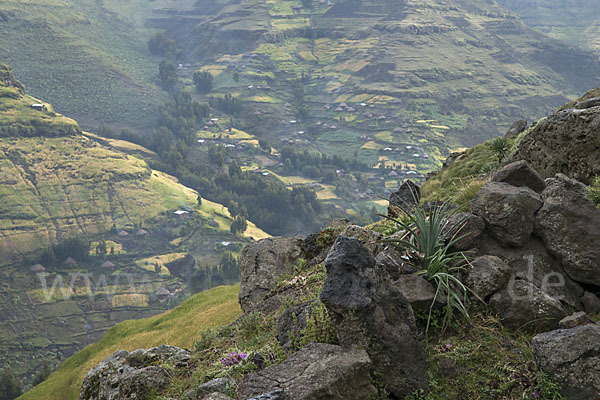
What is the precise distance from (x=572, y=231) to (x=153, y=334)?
19871mm

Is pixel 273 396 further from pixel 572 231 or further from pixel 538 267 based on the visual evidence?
pixel 572 231

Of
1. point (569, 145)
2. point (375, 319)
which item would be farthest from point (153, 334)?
point (569, 145)

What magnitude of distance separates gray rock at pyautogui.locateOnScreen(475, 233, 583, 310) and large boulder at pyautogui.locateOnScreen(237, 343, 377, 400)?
10.9 feet

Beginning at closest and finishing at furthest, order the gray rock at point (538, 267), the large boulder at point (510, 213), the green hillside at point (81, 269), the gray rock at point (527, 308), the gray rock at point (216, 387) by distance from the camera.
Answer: the gray rock at point (216, 387), the gray rock at point (527, 308), the gray rock at point (538, 267), the large boulder at point (510, 213), the green hillside at point (81, 269)

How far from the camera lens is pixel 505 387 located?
5.95 m

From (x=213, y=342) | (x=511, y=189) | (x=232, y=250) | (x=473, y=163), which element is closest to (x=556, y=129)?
(x=511, y=189)

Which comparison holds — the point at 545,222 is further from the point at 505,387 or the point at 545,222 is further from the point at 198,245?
the point at 198,245

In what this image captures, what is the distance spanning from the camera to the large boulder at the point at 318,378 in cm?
569

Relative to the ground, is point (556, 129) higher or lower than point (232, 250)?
higher

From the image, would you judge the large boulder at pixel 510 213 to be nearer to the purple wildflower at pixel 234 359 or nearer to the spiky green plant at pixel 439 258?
the spiky green plant at pixel 439 258

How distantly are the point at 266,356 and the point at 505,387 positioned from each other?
3391 mm

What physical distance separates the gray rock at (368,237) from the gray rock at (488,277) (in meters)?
1.79

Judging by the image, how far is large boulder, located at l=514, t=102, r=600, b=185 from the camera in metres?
9.26

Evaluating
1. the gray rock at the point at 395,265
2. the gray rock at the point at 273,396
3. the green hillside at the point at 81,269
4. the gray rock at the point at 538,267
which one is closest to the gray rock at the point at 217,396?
the gray rock at the point at 273,396
